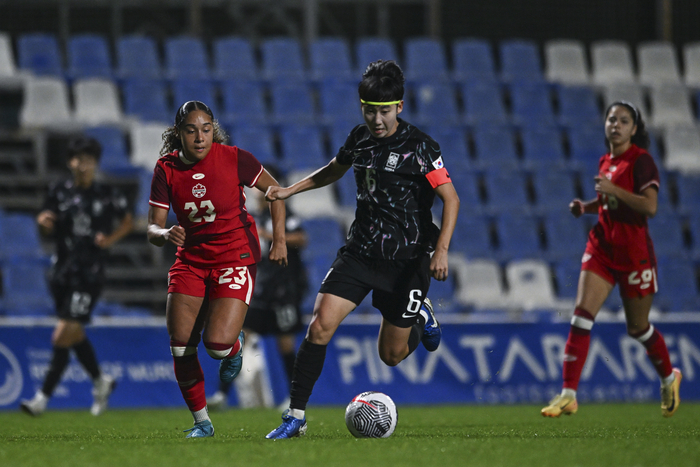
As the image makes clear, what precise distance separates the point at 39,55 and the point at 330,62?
13.4ft

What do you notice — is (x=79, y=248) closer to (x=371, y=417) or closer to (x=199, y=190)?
(x=199, y=190)

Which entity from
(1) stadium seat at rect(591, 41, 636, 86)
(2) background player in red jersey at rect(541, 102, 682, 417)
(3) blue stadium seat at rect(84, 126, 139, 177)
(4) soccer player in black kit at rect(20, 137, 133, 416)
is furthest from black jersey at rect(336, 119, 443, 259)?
(1) stadium seat at rect(591, 41, 636, 86)

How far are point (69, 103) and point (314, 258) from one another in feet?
15.7

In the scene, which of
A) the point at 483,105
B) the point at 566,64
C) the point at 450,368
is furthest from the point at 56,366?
the point at 566,64

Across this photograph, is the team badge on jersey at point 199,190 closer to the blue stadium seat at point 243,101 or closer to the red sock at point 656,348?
the red sock at point 656,348

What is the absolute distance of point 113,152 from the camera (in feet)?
38.4

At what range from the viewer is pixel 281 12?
49.8 feet

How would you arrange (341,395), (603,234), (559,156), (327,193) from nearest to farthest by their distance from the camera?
1. (603,234)
2. (341,395)
3. (327,193)
4. (559,156)

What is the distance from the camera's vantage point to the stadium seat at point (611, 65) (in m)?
14.4

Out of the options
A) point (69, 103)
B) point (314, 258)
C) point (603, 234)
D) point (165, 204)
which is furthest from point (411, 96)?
point (165, 204)

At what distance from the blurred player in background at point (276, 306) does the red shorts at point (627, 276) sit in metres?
3.00

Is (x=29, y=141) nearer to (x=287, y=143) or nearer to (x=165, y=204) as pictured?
(x=287, y=143)

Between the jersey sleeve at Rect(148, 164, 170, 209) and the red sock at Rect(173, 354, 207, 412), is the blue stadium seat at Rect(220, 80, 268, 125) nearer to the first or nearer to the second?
the jersey sleeve at Rect(148, 164, 170, 209)

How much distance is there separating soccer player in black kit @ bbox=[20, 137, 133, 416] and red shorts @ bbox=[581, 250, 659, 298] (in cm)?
418
